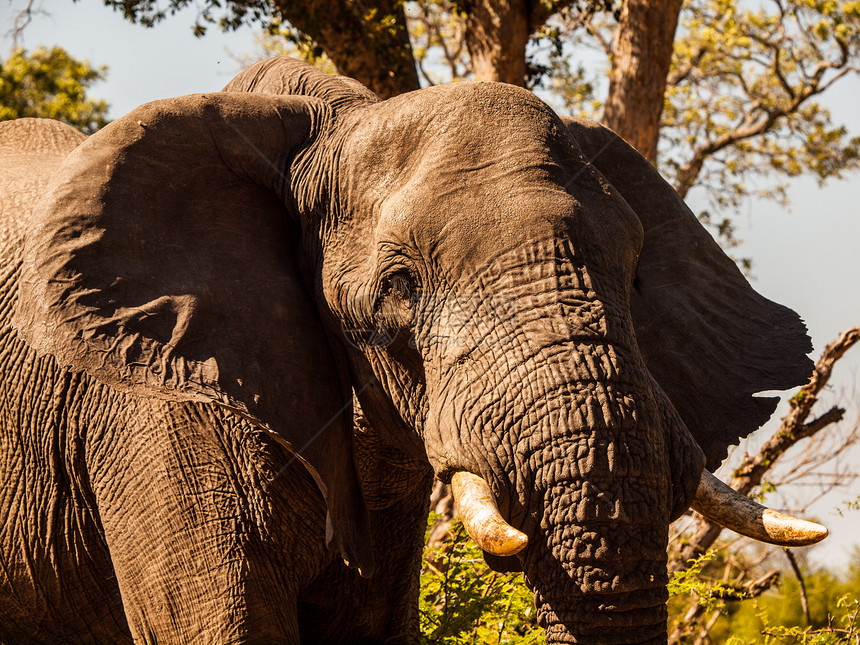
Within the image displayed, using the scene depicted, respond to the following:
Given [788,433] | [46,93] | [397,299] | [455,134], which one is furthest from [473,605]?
[46,93]

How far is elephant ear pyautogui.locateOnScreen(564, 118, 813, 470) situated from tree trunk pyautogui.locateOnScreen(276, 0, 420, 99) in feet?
15.7

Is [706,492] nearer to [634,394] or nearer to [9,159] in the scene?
[634,394]

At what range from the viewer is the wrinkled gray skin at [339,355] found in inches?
105

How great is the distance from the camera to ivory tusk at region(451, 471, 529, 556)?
2.50m

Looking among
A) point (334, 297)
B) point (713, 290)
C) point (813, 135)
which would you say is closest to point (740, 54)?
point (813, 135)

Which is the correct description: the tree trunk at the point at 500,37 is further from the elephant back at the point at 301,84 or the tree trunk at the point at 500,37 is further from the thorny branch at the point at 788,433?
the elephant back at the point at 301,84

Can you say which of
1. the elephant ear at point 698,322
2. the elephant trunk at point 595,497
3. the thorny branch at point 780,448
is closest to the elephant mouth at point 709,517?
the elephant trunk at point 595,497

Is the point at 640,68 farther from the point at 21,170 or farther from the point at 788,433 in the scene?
the point at 21,170

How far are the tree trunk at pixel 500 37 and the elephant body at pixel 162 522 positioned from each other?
4817 mm

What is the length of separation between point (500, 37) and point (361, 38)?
1078 millimetres

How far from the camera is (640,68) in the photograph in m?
8.20

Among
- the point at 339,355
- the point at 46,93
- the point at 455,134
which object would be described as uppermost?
the point at 46,93

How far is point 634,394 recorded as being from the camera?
2.67 meters

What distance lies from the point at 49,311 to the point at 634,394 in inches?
63.7
